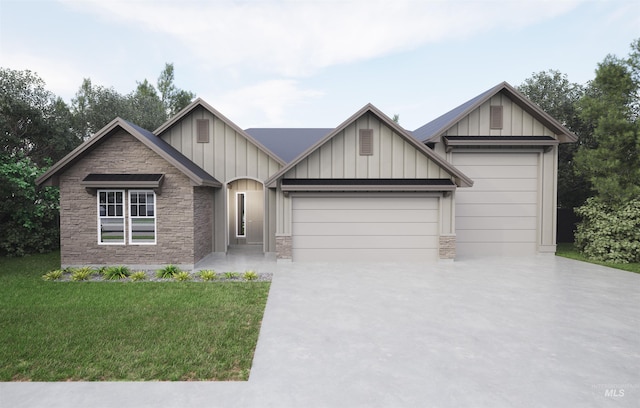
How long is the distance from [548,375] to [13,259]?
55.8 feet

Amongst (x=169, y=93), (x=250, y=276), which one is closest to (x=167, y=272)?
(x=250, y=276)

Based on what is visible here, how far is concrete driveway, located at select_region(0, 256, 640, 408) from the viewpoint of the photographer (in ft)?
12.7

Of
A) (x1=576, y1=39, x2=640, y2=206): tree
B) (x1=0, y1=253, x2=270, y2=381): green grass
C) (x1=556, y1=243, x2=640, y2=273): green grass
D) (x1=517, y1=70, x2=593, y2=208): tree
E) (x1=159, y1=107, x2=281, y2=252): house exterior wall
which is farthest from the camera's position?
(x1=517, y1=70, x2=593, y2=208): tree

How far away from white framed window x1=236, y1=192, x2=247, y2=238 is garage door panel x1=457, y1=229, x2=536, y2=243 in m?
9.62

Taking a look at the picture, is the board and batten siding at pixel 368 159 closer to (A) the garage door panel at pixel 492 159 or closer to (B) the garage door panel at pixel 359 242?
(A) the garage door panel at pixel 492 159

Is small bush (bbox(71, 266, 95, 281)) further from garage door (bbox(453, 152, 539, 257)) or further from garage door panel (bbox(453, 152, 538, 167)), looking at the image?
garage door panel (bbox(453, 152, 538, 167))

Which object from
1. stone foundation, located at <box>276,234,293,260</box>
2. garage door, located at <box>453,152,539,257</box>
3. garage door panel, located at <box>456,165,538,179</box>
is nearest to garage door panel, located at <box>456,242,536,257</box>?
garage door, located at <box>453,152,539,257</box>

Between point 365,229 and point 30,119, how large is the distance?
1803 cm

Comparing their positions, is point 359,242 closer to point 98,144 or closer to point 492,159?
point 492,159

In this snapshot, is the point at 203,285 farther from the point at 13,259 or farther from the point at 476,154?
the point at 476,154

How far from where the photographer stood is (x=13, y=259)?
41.7 ft

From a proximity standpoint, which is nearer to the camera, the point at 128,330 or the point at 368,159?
the point at 128,330

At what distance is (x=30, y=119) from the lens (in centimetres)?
1698

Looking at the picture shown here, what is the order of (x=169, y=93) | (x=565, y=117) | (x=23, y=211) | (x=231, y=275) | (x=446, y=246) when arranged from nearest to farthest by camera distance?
(x=231, y=275)
(x=446, y=246)
(x=23, y=211)
(x=565, y=117)
(x=169, y=93)
